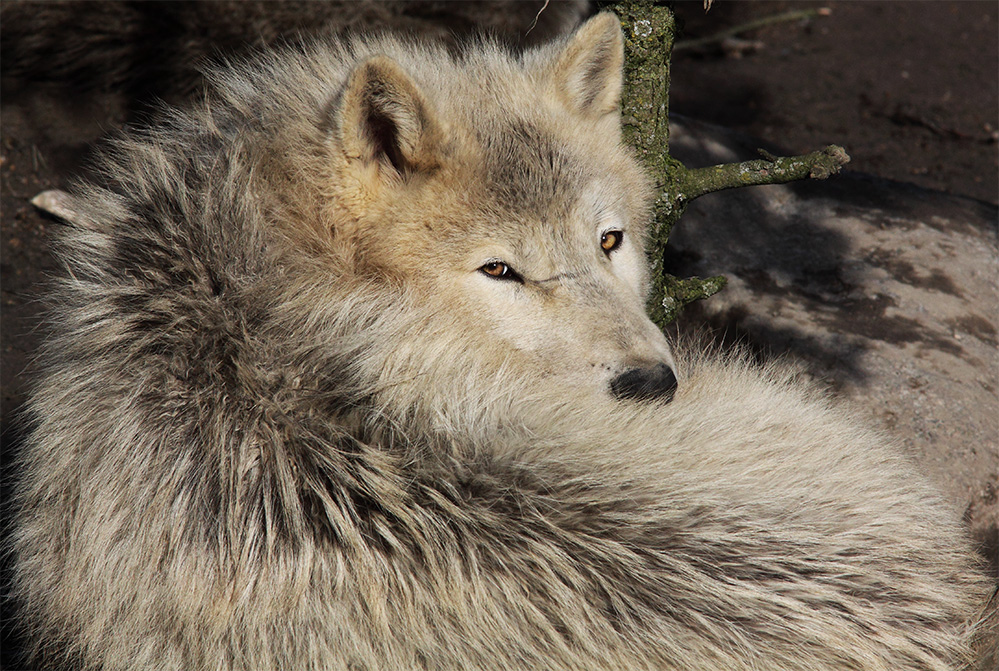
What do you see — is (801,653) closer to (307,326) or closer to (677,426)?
(677,426)

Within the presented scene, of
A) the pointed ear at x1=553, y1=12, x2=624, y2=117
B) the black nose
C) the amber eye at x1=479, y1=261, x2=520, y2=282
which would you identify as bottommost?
the black nose

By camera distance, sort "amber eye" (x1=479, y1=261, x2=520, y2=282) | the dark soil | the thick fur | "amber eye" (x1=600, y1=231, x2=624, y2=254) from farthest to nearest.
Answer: the dark soil → "amber eye" (x1=600, y1=231, x2=624, y2=254) → "amber eye" (x1=479, y1=261, x2=520, y2=282) → the thick fur

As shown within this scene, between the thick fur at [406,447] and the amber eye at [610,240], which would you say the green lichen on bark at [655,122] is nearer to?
the amber eye at [610,240]

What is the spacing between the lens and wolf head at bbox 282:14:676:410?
2838mm

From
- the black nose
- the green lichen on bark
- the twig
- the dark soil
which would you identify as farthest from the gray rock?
the dark soil

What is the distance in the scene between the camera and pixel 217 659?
7.30ft

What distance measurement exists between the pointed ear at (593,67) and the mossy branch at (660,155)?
169 mm

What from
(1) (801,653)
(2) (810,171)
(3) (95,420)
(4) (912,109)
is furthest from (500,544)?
(4) (912,109)

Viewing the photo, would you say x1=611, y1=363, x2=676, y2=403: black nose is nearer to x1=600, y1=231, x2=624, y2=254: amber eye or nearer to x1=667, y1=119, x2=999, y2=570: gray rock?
x1=600, y1=231, x2=624, y2=254: amber eye

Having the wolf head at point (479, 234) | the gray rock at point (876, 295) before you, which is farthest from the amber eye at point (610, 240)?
the gray rock at point (876, 295)

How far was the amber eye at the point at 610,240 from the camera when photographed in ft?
11.3

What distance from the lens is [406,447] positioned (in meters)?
2.40

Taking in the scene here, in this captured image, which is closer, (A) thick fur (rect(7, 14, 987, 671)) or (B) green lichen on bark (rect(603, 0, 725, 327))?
(A) thick fur (rect(7, 14, 987, 671))

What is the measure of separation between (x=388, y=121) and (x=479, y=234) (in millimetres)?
505
